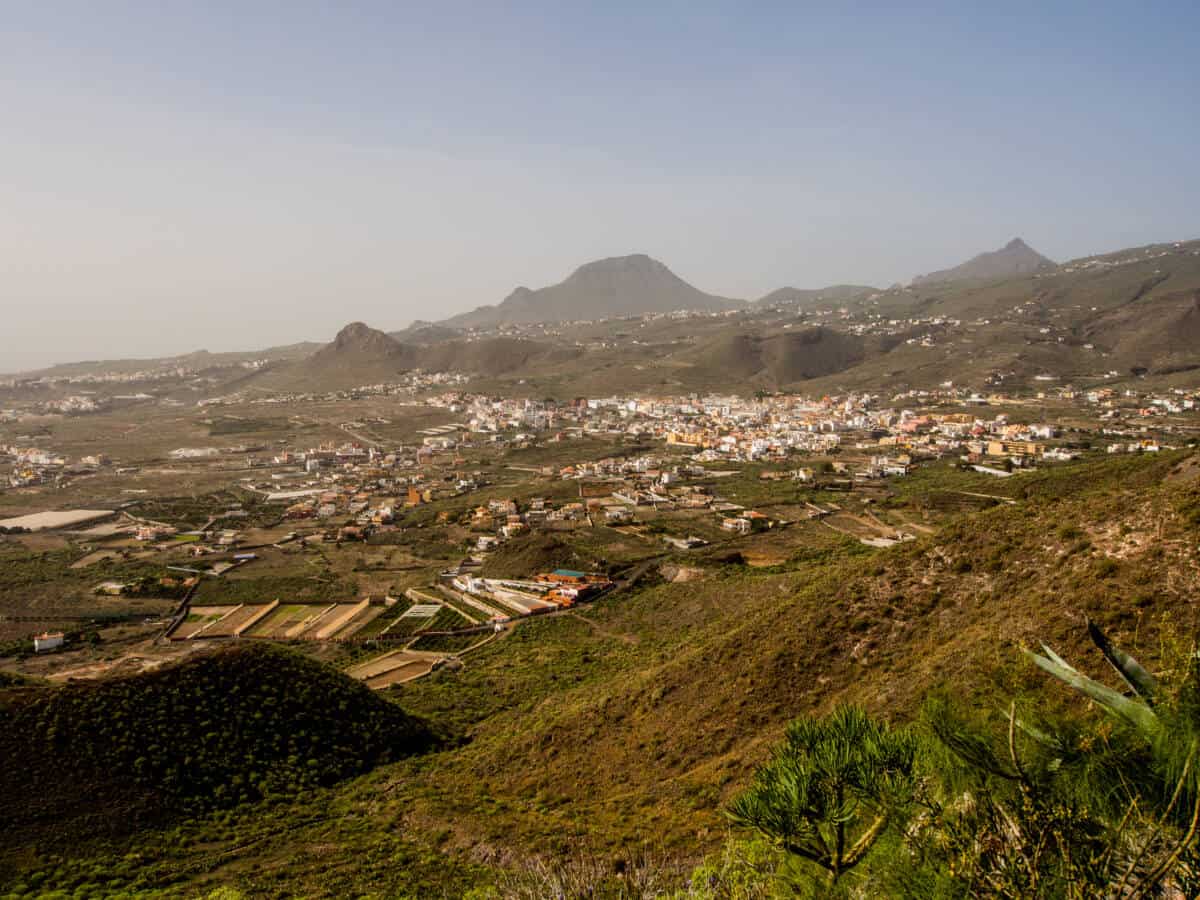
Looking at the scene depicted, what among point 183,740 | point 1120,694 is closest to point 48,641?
point 183,740

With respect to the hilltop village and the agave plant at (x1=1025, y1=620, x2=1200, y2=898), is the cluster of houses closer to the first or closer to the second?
the hilltop village

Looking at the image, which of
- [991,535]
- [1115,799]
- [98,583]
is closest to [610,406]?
[98,583]

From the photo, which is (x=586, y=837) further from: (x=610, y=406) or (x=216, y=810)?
(x=610, y=406)

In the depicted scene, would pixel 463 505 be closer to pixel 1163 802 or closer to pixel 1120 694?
pixel 1120 694

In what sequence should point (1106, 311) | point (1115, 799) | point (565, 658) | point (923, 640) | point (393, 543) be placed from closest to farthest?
point (1115, 799)
point (923, 640)
point (565, 658)
point (393, 543)
point (1106, 311)

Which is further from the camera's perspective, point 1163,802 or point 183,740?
point 183,740

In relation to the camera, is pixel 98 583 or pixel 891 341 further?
pixel 891 341

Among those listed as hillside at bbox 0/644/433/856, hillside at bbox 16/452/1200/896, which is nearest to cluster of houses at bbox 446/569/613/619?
hillside at bbox 16/452/1200/896
